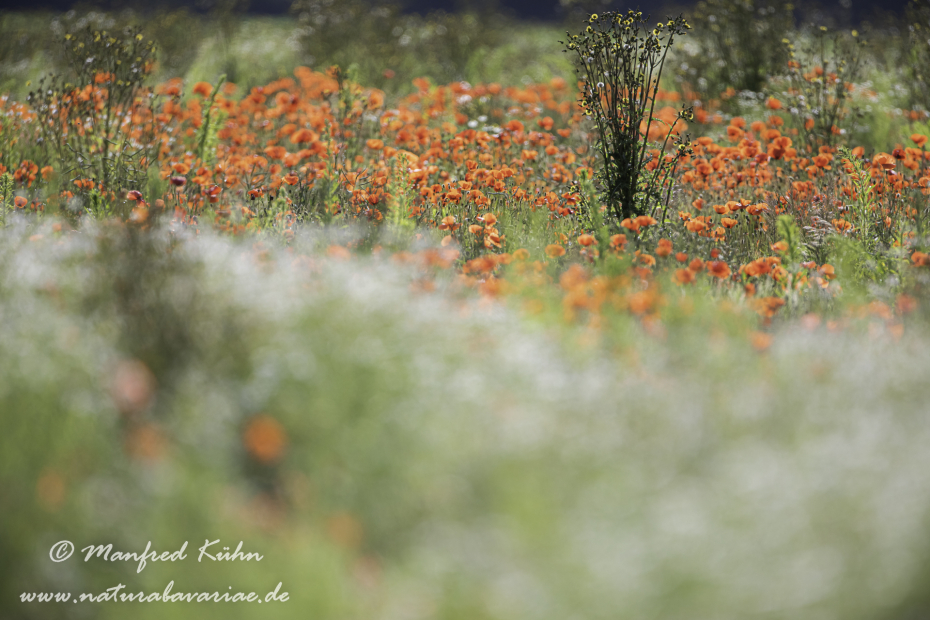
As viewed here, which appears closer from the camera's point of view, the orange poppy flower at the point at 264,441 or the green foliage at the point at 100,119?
the orange poppy flower at the point at 264,441

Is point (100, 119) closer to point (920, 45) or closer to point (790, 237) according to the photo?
point (790, 237)

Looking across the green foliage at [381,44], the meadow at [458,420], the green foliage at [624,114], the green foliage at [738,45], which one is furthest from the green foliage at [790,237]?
the green foliage at [381,44]

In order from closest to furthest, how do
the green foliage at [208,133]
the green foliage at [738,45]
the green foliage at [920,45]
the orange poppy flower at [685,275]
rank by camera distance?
the orange poppy flower at [685,275], the green foliage at [208,133], the green foliage at [920,45], the green foliage at [738,45]

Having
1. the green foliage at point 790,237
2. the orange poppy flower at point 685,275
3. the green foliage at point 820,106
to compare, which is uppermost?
the green foliage at point 820,106

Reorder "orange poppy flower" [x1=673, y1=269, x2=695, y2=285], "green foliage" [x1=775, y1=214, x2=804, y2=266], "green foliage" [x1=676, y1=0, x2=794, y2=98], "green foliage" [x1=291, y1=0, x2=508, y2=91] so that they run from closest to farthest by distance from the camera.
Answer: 1. "orange poppy flower" [x1=673, y1=269, x2=695, y2=285]
2. "green foliage" [x1=775, y1=214, x2=804, y2=266]
3. "green foliage" [x1=676, y1=0, x2=794, y2=98]
4. "green foliage" [x1=291, y1=0, x2=508, y2=91]

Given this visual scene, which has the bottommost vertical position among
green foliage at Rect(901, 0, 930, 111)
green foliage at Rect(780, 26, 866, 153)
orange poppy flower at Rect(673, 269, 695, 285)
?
orange poppy flower at Rect(673, 269, 695, 285)

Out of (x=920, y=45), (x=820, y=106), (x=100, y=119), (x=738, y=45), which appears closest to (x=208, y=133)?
(x=100, y=119)

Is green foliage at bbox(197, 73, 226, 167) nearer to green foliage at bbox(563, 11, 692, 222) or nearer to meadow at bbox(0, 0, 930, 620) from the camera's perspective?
meadow at bbox(0, 0, 930, 620)

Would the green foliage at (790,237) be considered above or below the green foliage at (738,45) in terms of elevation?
below

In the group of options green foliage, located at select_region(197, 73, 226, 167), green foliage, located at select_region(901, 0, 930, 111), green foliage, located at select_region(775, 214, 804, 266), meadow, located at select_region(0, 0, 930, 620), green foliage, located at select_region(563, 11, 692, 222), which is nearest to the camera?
meadow, located at select_region(0, 0, 930, 620)

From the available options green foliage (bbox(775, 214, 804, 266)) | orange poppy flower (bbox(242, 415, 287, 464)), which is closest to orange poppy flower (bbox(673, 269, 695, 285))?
green foliage (bbox(775, 214, 804, 266))

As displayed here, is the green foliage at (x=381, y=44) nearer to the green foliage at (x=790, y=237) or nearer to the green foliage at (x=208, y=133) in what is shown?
the green foliage at (x=208, y=133)

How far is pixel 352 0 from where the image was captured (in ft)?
32.2

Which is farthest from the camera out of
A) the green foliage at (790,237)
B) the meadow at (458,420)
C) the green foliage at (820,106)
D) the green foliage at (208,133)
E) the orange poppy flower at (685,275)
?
the green foliage at (820,106)
